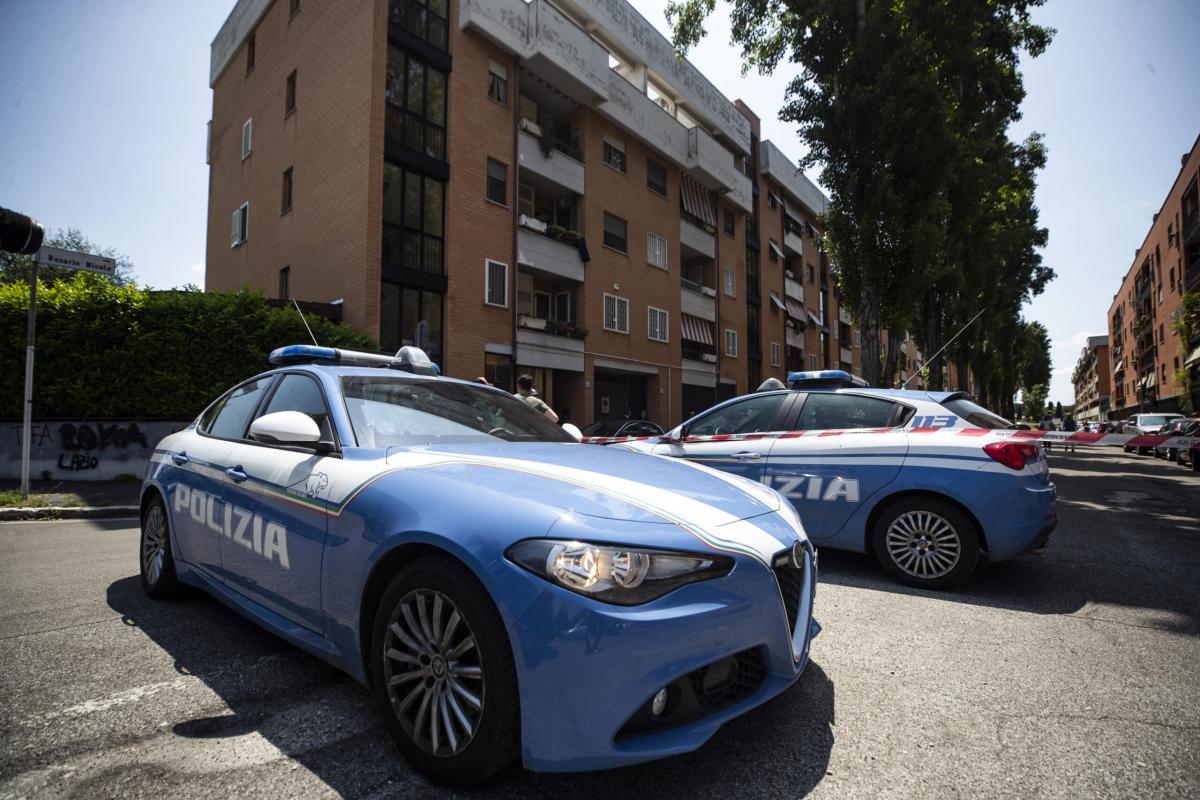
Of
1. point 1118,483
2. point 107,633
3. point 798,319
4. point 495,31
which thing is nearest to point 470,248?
point 495,31

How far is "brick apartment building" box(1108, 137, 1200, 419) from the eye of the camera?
33.2 meters

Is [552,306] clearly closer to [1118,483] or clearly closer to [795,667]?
[1118,483]

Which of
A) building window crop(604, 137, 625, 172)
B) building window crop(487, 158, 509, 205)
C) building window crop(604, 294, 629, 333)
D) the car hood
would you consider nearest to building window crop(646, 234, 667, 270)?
building window crop(604, 294, 629, 333)

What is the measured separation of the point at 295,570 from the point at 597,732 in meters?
1.44

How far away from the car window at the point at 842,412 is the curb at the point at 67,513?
8393 millimetres

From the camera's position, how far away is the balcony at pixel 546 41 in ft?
56.0

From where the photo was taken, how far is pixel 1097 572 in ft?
16.0

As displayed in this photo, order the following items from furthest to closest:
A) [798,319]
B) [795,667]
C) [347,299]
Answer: [798,319]
[347,299]
[795,667]

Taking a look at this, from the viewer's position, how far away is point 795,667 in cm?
207

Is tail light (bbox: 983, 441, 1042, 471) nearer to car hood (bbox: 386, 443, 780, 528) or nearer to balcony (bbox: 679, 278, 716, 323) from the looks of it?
car hood (bbox: 386, 443, 780, 528)

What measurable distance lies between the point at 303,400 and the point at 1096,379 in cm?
11440

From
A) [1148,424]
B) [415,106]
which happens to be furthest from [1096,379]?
[415,106]

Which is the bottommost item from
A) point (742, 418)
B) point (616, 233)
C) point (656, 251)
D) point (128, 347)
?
point (742, 418)

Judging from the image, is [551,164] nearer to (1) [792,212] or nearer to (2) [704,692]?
(2) [704,692]
